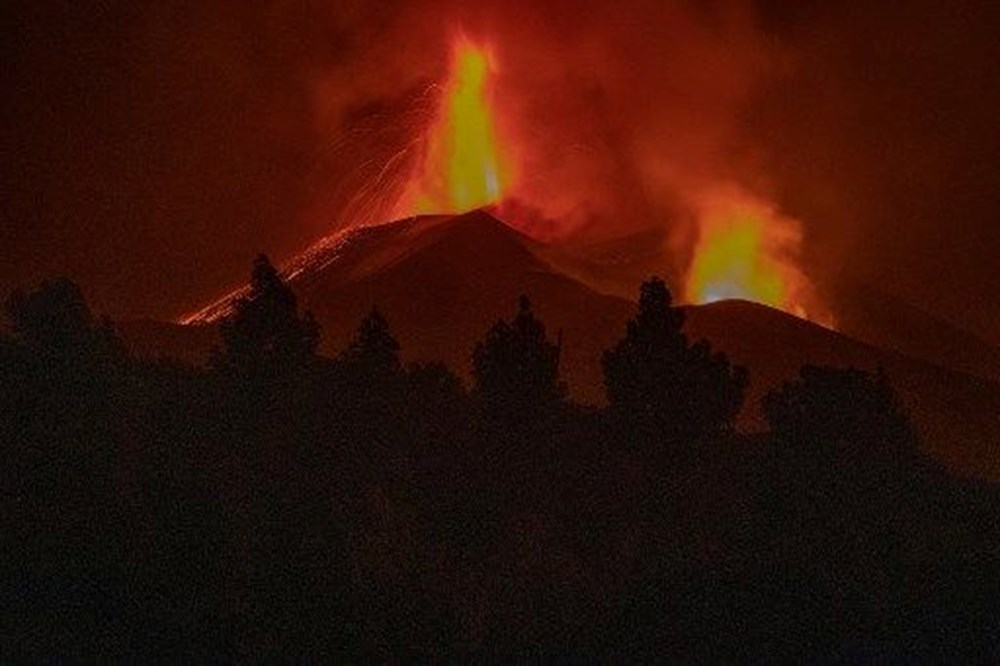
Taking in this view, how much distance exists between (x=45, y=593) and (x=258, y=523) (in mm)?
5381

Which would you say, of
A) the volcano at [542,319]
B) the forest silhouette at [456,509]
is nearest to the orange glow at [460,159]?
the volcano at [542,319]

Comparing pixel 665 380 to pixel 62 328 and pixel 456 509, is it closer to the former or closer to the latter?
pixel 456 509

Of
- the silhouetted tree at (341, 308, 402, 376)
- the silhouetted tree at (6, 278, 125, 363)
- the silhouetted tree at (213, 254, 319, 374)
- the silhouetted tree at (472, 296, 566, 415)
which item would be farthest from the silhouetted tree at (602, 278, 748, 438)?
the silhouetted tree at (6, 278, 125, 363)

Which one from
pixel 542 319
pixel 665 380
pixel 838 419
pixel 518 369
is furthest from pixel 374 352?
pixel 542 319

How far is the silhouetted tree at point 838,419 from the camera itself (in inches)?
1702

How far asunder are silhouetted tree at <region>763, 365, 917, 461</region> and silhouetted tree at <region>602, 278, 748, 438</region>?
1.87 metres

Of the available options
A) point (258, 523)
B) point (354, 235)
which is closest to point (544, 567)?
point (258, 523)

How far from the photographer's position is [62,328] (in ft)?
137

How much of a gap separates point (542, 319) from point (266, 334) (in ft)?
136

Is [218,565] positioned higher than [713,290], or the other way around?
[713,290]

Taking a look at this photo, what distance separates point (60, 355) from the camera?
40031 mm

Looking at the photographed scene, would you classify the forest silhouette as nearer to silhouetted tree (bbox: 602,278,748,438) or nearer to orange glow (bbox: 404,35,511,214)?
silhouetted tree (bbox: 602,278,748,438)

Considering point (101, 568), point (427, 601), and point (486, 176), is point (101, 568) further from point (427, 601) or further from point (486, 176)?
point (486, 176)

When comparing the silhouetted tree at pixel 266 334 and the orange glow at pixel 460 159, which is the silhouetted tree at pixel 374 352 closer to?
the silhouetted tree at pixel 266 334
